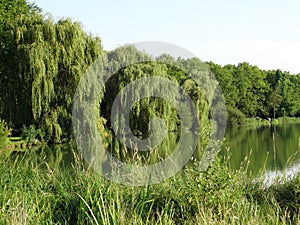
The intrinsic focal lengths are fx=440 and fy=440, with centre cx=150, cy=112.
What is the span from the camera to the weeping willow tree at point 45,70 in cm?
1953

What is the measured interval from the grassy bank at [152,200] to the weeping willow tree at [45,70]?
590 inches

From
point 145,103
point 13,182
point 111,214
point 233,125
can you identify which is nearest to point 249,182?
point 111,214

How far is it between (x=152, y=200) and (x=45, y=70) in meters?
16.4

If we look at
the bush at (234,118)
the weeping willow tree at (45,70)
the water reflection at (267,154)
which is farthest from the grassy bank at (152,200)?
the bush at (234,118)

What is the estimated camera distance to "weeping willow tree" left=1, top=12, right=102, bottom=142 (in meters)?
19.5

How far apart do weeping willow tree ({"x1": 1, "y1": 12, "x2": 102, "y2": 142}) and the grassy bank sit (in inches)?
590

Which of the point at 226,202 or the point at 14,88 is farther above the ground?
the point at 14,88

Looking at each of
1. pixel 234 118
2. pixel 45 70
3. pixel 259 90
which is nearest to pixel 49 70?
pixel 45 70

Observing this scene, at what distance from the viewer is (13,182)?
4.96m

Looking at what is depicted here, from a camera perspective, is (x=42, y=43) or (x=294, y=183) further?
(x=42, y=43)

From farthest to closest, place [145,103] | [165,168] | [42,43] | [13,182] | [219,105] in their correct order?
1. [219,105]
2. [145,103]
3. [42,43]
4. [165,168]
5. [13,182]

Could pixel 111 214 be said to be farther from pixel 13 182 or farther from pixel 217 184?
pixel 13 182

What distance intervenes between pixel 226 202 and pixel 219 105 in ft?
100

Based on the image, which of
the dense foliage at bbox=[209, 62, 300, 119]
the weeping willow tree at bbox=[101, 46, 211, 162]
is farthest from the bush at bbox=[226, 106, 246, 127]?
the weeping willow tree at bbox=[101, 46, 211, 162]
